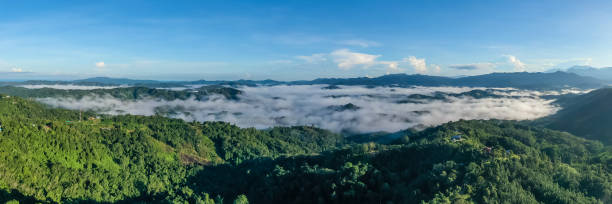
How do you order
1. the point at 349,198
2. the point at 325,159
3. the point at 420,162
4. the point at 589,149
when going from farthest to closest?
the point at 589,149
the point at 325,159
the point at 420,162
the point at 349,198

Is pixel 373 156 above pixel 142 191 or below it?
above

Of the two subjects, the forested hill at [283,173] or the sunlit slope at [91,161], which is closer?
the forested hill at [283,173]

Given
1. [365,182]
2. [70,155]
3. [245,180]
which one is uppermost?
[70,155]

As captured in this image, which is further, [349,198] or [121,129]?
[121,129]

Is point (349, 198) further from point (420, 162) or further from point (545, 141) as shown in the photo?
point (545, 141)

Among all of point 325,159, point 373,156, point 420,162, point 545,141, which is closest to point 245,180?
point 325,159

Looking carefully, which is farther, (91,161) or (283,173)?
(283,173)

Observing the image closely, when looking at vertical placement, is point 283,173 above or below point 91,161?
below

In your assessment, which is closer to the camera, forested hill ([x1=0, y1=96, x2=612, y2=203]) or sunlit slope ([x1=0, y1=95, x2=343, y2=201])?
forested hill ([x1=0, y1=96, x2=612, y2=203])
